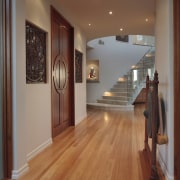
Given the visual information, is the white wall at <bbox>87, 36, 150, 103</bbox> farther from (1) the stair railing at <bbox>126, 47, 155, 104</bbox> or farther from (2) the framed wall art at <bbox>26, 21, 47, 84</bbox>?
(2) the framed wall art at <bbox>26, 21, 47, 84</bbox>

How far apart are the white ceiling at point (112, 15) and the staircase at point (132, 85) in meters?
2.97

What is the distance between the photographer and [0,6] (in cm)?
246

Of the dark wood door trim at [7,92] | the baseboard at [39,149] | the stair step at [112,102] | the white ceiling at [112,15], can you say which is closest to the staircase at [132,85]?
the stair step at [112,102]

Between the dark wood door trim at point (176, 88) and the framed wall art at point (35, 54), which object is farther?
the framed wall art at point (35, 54)

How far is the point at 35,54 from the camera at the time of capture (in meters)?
3.46

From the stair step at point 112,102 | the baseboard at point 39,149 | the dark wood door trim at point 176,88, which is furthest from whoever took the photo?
the stair step at point 112,102

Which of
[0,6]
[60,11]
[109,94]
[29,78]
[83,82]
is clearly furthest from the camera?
[109,94]

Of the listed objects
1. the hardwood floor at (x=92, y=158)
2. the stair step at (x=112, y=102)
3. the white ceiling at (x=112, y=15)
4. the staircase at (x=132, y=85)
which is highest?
the white ceiling at (x=112, y=15)

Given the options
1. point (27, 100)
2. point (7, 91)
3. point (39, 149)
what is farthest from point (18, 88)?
point (39, 149)

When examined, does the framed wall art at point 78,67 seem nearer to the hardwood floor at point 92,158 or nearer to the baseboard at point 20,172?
the hardwood floor at point 92,158

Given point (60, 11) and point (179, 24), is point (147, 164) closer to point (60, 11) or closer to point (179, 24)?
point (179, 24)

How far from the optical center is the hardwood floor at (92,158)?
Answer: 2.60 metres

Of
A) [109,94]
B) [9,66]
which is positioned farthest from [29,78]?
[109,94]

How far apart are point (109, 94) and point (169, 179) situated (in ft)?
27.2
